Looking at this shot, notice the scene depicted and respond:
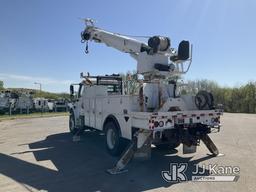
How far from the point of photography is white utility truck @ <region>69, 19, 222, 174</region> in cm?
710

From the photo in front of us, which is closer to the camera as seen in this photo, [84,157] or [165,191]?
[165,191]

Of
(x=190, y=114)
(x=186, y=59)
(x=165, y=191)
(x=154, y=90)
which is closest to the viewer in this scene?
(x=165, y=191)

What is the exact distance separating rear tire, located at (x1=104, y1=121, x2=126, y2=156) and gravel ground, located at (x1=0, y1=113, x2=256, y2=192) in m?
0.23

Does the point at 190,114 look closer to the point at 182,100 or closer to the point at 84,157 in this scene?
the point at 182,100

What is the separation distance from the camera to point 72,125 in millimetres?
Answer: 13492

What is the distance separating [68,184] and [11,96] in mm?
29322

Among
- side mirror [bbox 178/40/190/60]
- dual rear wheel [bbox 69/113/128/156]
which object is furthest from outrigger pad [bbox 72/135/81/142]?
side mirror [bbox 178/40/190/60]

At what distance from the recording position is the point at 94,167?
24.1ft

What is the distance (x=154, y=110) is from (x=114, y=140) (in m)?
1.73

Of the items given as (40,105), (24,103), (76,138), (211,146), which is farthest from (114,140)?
(40,105)

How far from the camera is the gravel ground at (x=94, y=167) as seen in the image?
5.79 m

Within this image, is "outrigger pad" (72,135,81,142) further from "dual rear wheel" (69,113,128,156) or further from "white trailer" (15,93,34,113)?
"white trailer" (15,93,34,113)

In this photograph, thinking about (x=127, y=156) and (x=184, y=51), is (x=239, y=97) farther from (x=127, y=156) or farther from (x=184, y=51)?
(x=127, y=156)

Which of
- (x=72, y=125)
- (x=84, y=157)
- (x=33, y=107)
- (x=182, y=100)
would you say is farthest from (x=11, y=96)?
(x=182, y=100)
